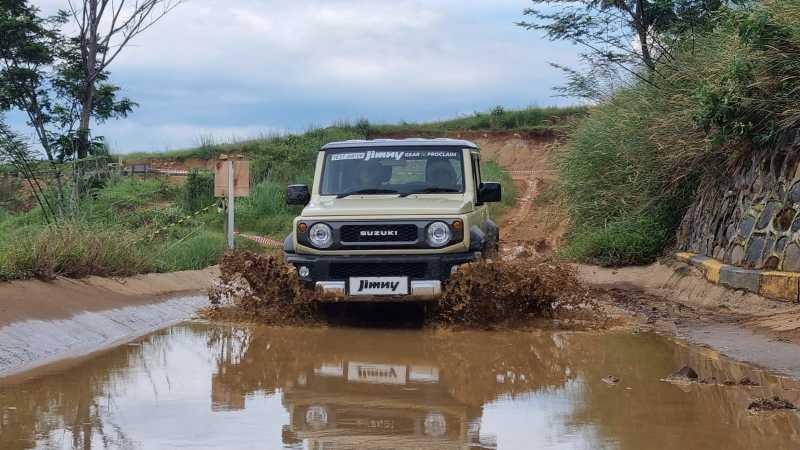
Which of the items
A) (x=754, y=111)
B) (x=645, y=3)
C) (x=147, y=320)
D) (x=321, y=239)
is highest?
(x=645, y=3)

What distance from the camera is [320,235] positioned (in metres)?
10.2

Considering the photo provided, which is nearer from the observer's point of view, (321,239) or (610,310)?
(321,239)

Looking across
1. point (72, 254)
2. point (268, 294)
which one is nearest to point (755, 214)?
point (268, 294)

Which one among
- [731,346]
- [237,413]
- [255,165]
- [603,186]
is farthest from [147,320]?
[255,165]

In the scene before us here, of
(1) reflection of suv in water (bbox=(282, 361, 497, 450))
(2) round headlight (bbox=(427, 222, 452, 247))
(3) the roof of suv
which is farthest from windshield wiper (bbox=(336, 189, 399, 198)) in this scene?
(1) reflection of suv in water (bbox=(282, 361, 497, 450))

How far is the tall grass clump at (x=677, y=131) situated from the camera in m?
11.9

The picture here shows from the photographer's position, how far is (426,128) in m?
41.8

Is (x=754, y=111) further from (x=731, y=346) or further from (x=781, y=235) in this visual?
(x=731, y=346)

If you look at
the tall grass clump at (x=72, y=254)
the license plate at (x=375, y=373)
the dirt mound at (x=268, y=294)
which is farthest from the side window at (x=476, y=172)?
the tall grass clump at (x=72, y=254)

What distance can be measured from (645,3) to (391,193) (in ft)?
38.2

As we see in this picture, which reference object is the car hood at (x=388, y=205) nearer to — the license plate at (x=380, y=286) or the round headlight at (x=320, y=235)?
the round headlight at (x=320, y=235)

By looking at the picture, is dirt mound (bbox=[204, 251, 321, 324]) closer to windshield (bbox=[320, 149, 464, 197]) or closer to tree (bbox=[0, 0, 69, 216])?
windshield (bbox=[320, 149, 464, 197])

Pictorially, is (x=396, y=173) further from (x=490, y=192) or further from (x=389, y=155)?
(x=490, y=192)

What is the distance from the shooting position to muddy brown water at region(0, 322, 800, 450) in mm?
5535
